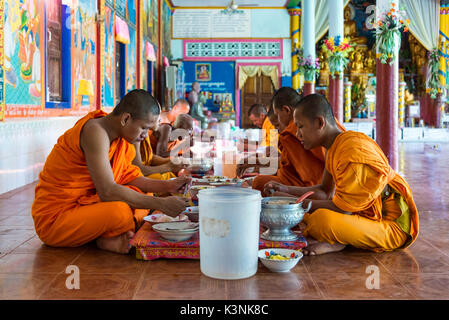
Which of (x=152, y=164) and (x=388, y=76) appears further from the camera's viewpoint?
(x=388, y=76)

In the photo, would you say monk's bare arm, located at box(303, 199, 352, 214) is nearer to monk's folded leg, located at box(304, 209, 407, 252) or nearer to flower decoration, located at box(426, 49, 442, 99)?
monk's folded leg, located at box(304, 209, 407, 252)

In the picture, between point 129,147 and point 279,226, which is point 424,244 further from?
point 129,147

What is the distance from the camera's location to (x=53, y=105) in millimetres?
6891

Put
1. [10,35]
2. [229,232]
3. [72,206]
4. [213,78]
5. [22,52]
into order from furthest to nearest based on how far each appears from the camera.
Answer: [213,78]
[22,52]
[10,35]
[72,206]
[229,232]

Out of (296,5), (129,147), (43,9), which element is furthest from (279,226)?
(296,5)

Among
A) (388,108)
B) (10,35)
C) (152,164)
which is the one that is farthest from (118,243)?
(388,108)

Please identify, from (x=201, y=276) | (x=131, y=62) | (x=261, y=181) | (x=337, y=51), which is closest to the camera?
(x=201, y=276)

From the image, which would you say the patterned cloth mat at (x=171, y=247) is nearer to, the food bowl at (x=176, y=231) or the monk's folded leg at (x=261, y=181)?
the food bowl at (x=176, y=231)

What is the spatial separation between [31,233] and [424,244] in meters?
2.64

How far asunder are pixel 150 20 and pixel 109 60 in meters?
4.32

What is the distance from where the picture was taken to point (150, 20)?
13289mm

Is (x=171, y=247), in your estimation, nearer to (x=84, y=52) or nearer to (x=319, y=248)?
(x=319, y=248)

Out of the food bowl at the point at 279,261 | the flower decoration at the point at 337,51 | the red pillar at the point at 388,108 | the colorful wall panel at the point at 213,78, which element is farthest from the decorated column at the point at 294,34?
the food bowl at the point at 279,261

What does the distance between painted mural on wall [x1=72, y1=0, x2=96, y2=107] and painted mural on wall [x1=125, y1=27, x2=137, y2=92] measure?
2354 mm
